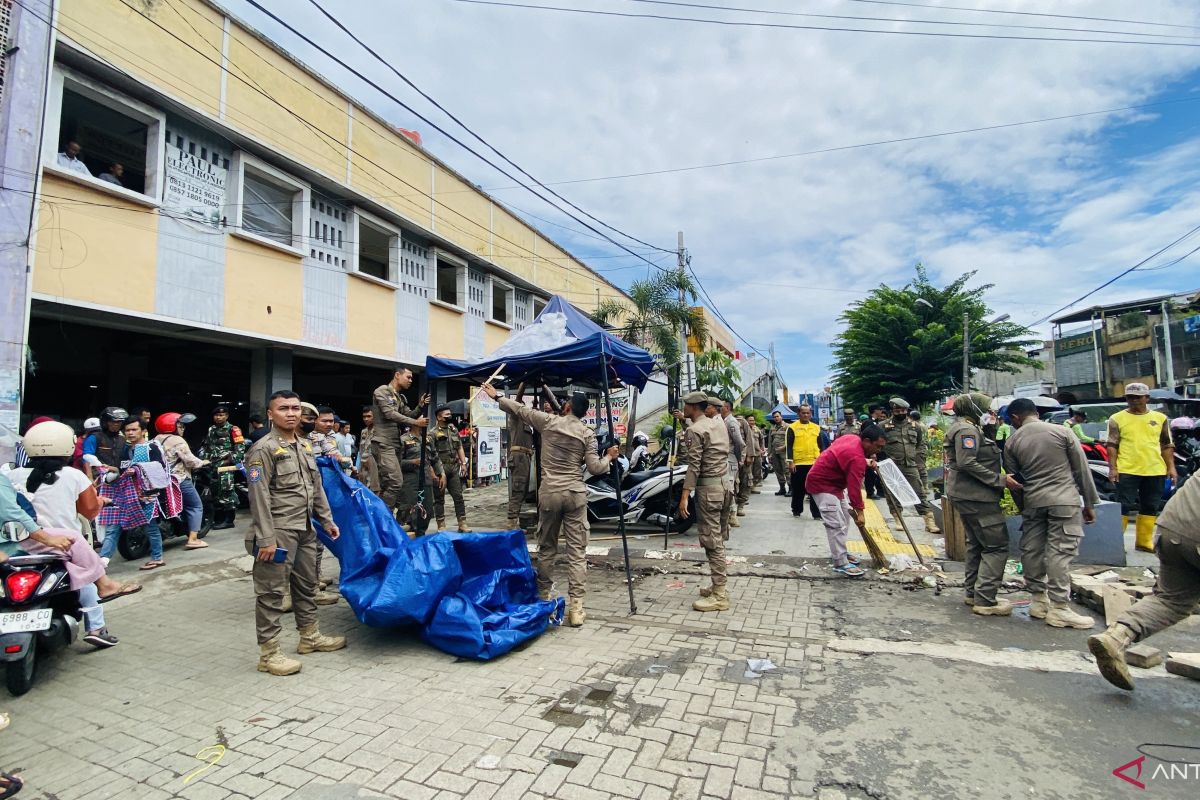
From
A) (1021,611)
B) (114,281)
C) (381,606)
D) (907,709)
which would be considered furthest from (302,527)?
(114,281)

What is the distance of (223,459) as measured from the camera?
332 inches

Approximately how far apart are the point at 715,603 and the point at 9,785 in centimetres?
419

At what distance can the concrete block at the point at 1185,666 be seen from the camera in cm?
326

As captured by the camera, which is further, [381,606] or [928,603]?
[928,603]

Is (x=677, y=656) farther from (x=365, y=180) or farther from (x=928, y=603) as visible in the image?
(x=365, y=180)

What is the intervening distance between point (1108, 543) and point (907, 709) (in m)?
4.35

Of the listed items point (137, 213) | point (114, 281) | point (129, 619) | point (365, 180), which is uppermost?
point (365, 180)

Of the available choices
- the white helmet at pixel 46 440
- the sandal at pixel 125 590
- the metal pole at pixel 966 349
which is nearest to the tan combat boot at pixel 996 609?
the white helmet at pixel 46 440

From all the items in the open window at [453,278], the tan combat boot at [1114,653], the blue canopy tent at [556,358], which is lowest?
the tan combat boot at [1114,653]

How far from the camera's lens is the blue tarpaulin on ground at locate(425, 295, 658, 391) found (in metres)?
5.76

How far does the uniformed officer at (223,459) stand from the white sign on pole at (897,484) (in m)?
8.85

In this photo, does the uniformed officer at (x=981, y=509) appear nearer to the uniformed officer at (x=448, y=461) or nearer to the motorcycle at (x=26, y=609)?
the uniformed officer at (x=448, y=461)

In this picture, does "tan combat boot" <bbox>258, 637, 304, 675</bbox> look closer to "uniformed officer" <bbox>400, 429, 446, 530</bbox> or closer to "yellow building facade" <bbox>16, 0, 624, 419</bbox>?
"uniformed officer" <bbox>400, 429, 446, 530</bbox>

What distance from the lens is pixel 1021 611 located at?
4641mm
